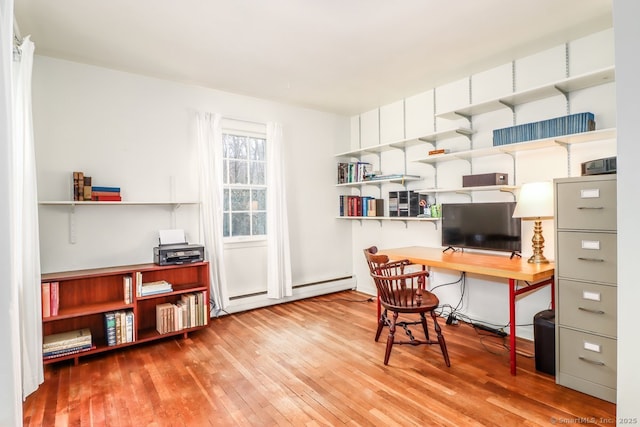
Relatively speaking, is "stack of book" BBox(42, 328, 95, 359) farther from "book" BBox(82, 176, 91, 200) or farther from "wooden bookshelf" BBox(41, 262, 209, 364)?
"book" BBox(82, 176, 91, 200)

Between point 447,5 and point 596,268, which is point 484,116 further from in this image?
point 596,268

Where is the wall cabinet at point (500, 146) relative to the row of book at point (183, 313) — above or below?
above

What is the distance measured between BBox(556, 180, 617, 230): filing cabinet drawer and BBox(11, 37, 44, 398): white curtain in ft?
11.7

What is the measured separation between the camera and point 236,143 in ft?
13.4

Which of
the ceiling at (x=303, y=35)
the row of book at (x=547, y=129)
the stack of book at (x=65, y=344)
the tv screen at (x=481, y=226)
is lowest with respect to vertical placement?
the stack of book at (x=65, y=344)

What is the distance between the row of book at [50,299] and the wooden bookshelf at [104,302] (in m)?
0.02

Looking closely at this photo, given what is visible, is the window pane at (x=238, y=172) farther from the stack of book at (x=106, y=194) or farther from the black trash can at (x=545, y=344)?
the black trash can at (x=545, y=344)

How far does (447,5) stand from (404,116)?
1.98 m

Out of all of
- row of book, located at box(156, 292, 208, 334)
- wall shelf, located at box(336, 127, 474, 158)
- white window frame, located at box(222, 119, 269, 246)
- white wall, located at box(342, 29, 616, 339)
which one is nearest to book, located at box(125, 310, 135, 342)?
row of book, located at box(156, 292, 208, 334)

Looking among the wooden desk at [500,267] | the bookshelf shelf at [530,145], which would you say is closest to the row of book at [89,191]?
the wooden desk at [500,267]

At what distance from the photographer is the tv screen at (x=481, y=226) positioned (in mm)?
3064

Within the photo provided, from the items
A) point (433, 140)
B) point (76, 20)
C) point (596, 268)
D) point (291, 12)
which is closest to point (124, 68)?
point (76, 20)

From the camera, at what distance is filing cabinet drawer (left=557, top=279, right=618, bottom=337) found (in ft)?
6.92

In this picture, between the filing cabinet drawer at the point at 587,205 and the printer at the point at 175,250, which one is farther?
the printer at the point at 175,250
